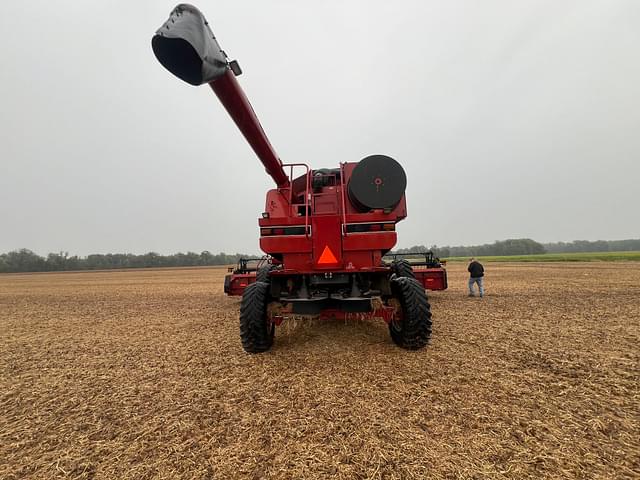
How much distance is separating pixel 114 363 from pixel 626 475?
5427 millimetres

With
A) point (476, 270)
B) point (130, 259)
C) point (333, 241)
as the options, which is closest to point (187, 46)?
point (333, 241)

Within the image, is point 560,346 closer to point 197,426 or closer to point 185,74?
point 197,426

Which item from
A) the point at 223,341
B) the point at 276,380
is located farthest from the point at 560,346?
the point at 223,341

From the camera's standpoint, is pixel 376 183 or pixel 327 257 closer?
pixel 327 257

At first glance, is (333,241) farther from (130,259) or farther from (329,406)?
(130,259)

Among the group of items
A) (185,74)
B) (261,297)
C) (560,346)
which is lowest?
(560,346)

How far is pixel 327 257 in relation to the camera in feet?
12.0

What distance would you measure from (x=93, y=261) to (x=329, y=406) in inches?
3802

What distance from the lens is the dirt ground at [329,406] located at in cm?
176

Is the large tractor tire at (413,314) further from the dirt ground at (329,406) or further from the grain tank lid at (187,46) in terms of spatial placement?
the grain tank lid at (187,46)

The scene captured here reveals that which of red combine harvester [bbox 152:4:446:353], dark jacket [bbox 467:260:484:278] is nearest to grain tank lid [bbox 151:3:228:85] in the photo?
red combine harvester [bbox 152:4:446:353]

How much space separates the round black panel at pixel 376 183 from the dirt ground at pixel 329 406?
226cm

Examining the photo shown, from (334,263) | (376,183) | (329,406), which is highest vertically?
(376,183)

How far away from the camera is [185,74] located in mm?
2201
